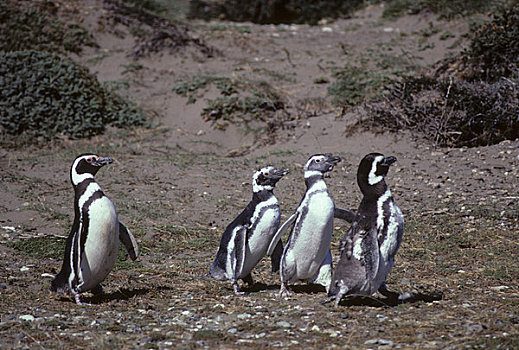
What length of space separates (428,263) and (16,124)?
7.56 meters

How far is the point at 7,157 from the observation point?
910cm

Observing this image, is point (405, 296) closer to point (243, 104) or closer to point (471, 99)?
point (471, 99)

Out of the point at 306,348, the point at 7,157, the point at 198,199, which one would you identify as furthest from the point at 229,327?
the point at 7,157

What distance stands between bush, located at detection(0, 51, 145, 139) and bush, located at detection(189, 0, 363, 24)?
6220mm

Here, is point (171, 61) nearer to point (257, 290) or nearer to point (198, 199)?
point (198, 199)

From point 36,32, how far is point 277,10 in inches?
264

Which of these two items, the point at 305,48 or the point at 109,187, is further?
the point at 305,48

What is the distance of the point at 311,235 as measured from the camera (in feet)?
14.5

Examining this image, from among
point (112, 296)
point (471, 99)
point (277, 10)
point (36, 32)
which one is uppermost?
point (277, 10)

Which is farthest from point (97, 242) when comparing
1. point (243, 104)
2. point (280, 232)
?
point (243, 104)

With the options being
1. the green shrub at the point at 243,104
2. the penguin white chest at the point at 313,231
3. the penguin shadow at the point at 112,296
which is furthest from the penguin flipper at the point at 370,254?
the green shrub at the point at 243,104

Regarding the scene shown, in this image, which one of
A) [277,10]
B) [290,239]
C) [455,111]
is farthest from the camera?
[277,10]

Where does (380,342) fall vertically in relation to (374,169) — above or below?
below

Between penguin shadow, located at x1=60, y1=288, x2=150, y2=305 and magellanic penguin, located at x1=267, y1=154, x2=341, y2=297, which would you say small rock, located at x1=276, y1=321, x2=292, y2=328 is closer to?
magellanic penguin, located at x1=267, y1=154, x2=341, y2=297
